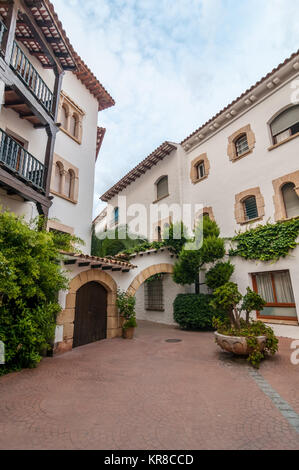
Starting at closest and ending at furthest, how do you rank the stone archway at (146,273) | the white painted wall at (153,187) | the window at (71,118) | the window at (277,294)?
the window at (277,294) → the stone archway at (146,273) → the window at (71,118) → the white painted wall at (153,187)

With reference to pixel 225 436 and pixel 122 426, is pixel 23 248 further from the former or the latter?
pixel 225 436

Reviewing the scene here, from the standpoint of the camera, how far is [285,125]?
9172 mm

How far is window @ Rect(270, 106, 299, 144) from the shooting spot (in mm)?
8891

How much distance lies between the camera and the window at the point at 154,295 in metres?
12.7

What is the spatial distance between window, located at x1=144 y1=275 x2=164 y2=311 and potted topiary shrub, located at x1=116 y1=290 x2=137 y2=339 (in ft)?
13.8

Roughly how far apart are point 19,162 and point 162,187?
879 centimetres

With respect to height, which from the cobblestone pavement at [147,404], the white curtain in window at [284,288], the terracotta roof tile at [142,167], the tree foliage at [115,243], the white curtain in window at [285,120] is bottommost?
the cobblestone pavement at [147,404]

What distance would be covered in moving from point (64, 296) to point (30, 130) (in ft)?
18.9

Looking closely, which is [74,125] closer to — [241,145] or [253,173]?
[241,145]

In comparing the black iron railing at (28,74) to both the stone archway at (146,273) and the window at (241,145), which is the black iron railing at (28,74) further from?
the window at (241,145)

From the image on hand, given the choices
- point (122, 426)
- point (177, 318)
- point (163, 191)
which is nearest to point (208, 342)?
point (177, 318)

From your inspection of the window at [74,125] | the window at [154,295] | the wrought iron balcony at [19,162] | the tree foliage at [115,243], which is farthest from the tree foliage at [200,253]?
the window at [74,125]

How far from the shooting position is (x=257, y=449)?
245 cm

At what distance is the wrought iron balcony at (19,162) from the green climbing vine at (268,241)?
7.59 metres
